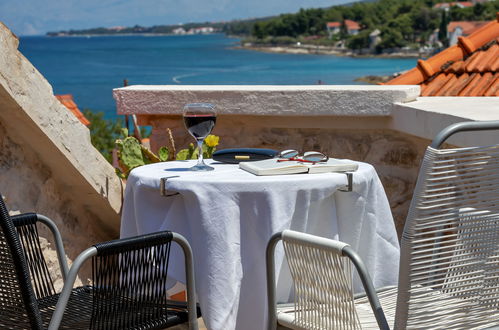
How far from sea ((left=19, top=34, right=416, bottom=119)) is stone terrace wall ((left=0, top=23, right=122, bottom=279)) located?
53137mm

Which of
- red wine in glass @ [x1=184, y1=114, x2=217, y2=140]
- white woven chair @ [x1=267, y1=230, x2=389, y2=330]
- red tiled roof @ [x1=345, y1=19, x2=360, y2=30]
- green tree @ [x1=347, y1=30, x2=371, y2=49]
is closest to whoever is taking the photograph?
white woven chair @ [x1=267, y1=230, x2=389, y2=330]

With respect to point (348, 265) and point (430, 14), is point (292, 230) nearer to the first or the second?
point (348, 265)

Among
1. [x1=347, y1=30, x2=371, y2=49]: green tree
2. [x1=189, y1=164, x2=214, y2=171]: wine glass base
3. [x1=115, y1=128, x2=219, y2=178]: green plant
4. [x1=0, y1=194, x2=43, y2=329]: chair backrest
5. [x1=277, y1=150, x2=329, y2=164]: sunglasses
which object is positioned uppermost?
[x1=277, y1=150, x2=329, y2=164]: sunglasses

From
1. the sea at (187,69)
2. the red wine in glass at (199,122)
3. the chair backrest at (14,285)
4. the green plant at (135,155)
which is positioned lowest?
the sea at (187,69)

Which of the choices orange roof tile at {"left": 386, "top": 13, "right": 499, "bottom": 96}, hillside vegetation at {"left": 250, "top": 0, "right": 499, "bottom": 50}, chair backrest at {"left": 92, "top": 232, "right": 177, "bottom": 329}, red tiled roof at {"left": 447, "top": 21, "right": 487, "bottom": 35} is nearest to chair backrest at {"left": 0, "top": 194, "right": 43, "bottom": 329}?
chair backrest at {"left": 92, "top": 232, "right": 177, "bottom": 329}

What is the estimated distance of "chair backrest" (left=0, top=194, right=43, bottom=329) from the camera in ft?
6.71

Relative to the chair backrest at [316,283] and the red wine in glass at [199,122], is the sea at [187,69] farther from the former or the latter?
the chair backrest at [316,283]

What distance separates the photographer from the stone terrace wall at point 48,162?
3.34 meters

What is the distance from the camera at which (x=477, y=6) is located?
75.0 m

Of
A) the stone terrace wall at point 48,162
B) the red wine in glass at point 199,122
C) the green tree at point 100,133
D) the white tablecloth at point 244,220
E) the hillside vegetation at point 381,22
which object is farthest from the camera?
the hillside vegetation at point 381,22

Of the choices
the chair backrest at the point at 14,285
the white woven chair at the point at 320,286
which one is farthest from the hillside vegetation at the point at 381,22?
the chair backrest at the point at 14,285

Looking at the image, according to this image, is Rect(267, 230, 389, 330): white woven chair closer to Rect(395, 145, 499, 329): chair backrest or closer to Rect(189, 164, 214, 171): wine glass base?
Rect(395, 145, 499, 329): chair backrest

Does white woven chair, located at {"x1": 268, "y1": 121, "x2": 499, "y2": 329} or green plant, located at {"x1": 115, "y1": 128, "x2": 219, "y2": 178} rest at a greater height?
white woven chair, located at {"x1": 268, "y1": 121, "x2": 499, "y2": 329}

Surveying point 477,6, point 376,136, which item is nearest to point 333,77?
point 477,6
